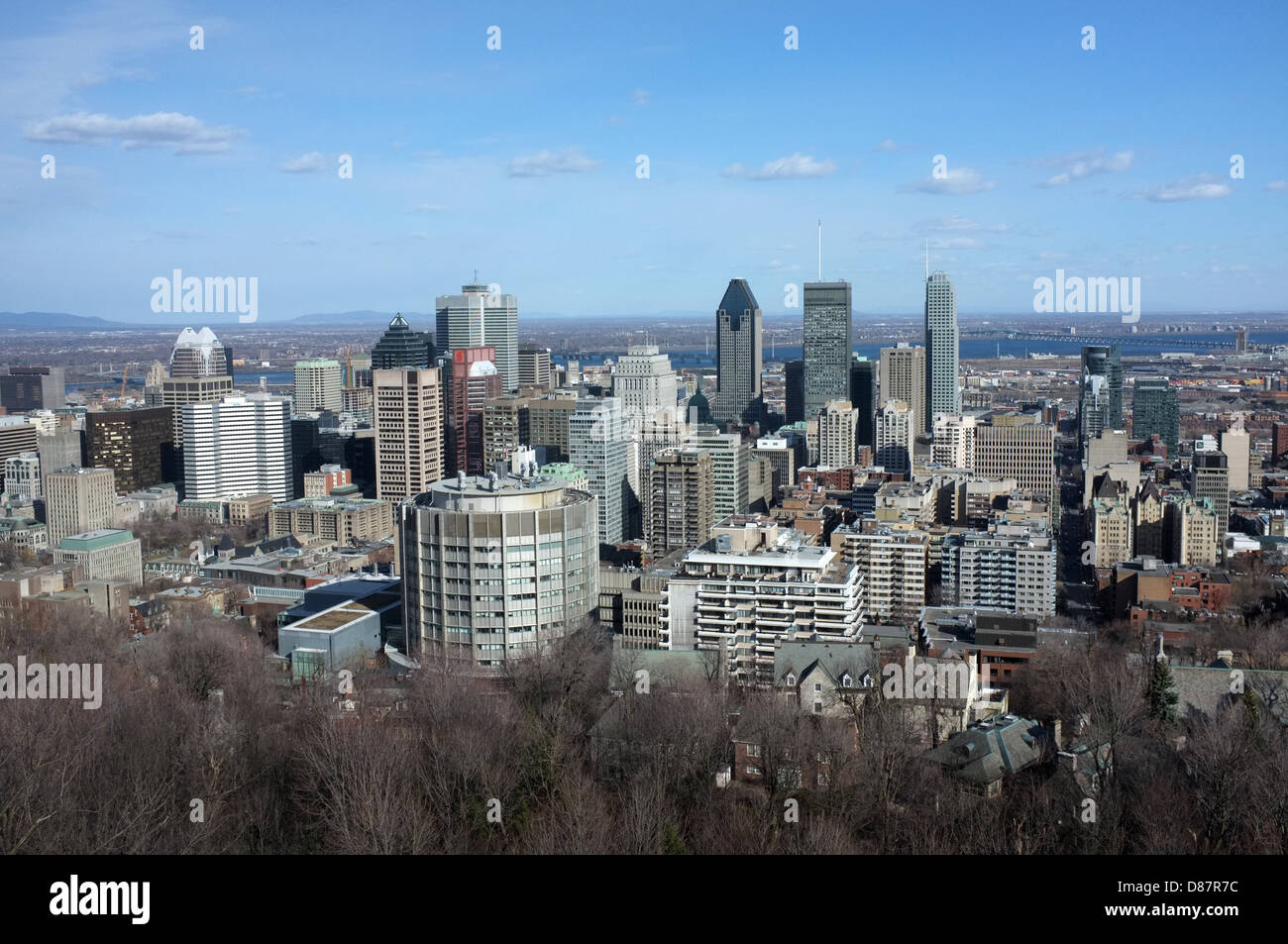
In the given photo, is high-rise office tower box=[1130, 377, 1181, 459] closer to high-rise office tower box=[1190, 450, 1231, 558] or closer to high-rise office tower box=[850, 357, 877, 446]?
high-rise office tower box=[850, 357, 877, 446]

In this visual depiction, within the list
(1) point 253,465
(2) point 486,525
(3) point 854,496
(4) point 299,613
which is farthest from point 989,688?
(1) point 253,465

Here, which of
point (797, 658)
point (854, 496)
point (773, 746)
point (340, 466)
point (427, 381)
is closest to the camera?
point (773, 746)

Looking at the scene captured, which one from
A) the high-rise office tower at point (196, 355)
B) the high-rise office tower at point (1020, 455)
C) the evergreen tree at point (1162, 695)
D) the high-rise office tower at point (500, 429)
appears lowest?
the evergreen tree at point (1162, 695)

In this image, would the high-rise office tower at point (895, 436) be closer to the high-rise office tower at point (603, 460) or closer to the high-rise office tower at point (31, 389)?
the high-rise office tower at point (603, 460)

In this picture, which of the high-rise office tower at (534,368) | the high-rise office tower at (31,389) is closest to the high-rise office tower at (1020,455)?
the high-rise office tower at (534,368)

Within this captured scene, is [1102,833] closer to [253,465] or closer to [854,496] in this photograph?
[854,496]

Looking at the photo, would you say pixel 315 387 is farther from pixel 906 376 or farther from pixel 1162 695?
pixel 1162 695
